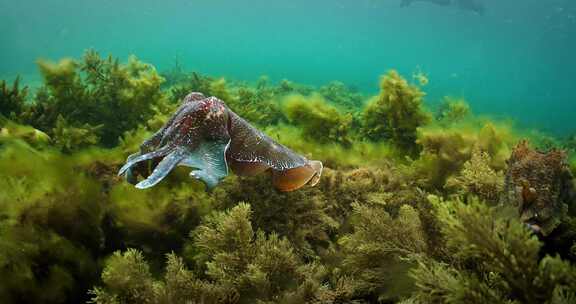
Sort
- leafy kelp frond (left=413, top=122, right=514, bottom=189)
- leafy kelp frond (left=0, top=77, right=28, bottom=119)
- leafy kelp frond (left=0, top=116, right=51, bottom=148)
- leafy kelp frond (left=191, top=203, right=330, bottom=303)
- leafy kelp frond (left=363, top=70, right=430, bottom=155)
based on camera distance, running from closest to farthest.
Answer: leafy kelp frond (left=191, top=203, right=330, bottom=303) < leafy kelp frond (left=413, top=122, right=514, bottom=189) < leafy kelp frond (left=0, top=116, right=51, bottom=148) < leafy kelp frond (left=363, top=70, right=430, bottom=155) < leafy kelp frond (left=0, top=77, right=28, bottom=119)

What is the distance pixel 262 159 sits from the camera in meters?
2.44

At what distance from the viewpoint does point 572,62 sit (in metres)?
104

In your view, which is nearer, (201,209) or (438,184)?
(201,209)

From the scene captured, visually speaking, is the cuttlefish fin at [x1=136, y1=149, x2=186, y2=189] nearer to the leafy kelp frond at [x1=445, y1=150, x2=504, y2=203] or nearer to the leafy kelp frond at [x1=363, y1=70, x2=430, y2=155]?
the leafy kelp frond at [x1=445, y1=150, x2=504, y2=203]

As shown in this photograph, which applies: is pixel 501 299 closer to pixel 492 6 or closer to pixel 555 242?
pixel 555 242

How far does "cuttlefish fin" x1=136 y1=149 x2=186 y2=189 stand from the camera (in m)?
1.88

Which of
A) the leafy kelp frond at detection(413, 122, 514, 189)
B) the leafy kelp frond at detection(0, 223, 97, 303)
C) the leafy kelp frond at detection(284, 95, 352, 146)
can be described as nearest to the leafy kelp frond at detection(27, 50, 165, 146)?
the leafy kelp frond at detection(284, 95, 352, 146)

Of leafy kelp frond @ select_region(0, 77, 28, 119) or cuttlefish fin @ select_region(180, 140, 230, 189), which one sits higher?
leafy kelp frond @ select_region(0, 77, 28, 119)

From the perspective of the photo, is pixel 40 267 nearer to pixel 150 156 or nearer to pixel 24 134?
pixel 150 156

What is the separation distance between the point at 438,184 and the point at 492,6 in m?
76.3

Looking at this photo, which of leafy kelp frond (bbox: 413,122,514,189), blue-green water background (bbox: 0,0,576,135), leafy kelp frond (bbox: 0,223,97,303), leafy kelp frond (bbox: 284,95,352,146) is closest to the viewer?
leafy kelp frond (bbox: 0,223,97,303)

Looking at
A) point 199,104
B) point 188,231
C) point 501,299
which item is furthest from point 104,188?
point 501,299

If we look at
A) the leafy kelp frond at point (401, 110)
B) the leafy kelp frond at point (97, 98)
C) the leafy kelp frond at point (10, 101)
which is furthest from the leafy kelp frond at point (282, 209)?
the leafy kelp frond at point (10, 101)

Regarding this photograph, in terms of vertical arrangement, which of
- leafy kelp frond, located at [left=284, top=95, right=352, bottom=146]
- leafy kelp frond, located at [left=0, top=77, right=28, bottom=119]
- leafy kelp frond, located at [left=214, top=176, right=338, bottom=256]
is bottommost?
leafy kelp frond, located at [left=214, top=176, right=338, bottom=256]
